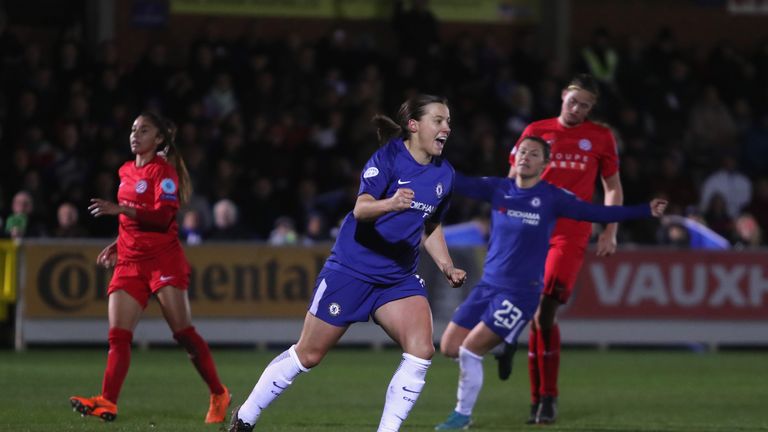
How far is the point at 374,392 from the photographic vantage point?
13.0 metres

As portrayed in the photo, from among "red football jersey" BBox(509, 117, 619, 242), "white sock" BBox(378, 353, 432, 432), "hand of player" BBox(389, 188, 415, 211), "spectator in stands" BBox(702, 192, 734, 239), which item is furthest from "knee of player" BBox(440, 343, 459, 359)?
"spectator in stands" BBox(702, 192, 734, 239)

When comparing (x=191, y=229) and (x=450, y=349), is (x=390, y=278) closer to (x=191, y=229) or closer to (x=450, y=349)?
(x=450, y=349)

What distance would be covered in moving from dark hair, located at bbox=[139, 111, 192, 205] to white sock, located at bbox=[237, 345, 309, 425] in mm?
2469

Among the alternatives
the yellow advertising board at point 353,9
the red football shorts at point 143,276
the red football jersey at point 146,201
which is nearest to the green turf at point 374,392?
the red football shorts at point 143,276

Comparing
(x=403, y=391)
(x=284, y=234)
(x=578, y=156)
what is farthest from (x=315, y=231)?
(x=403, y=391)

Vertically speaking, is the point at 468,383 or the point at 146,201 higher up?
the point at 146,201

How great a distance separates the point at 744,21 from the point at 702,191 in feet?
18.8

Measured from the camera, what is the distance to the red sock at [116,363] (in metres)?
10.1

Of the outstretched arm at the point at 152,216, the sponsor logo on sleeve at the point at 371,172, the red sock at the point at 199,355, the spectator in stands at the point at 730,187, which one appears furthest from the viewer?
the spectator in stands at the point at 730,187

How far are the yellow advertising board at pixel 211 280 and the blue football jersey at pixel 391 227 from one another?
9095 mm

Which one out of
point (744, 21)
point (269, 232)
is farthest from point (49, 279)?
point (744, 21)

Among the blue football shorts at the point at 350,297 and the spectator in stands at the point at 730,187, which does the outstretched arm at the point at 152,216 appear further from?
the spectator in stands at the point at 730,187

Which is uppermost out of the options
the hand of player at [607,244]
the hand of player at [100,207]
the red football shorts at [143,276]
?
→ the hand of player at [100,207]

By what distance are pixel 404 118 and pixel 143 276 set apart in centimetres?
281
